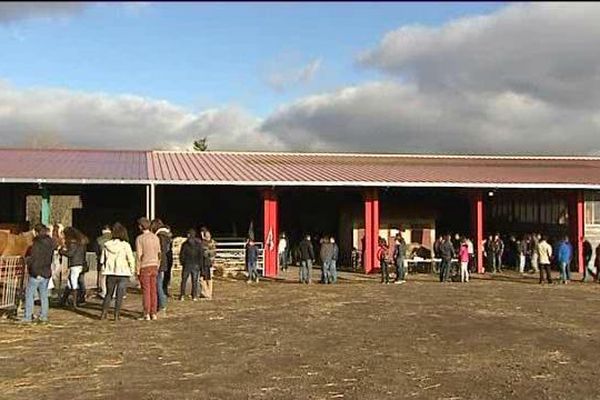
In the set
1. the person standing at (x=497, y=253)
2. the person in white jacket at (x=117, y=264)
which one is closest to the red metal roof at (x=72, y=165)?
the person in white jacket at (x=117, y=264)

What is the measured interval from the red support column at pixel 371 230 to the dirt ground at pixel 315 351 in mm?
8216

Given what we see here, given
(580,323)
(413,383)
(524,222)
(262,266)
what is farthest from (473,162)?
(413,383)

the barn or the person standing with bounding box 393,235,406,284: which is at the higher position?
the barn

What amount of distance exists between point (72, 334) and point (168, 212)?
67.4 ft

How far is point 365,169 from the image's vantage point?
95.5 ft

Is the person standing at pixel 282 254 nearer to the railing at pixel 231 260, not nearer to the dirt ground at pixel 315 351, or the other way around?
the railing at pixel 231 260

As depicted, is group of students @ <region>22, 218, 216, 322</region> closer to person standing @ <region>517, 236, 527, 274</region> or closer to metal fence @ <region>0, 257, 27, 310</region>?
metal fence @ <region>0, 257, 27, 310</region>

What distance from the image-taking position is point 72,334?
473 inches

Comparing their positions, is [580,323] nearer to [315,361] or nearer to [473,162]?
[315,361]

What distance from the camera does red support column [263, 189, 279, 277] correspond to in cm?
2492

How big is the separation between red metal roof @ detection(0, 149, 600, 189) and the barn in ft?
0.13

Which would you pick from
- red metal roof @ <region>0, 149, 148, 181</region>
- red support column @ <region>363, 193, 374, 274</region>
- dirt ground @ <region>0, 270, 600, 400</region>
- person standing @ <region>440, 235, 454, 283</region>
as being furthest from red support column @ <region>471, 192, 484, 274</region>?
red metal roof @ <region>0, 149, 148, 181</region>

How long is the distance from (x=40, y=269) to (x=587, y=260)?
58.6ft

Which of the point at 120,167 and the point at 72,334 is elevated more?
the point at 120,167
